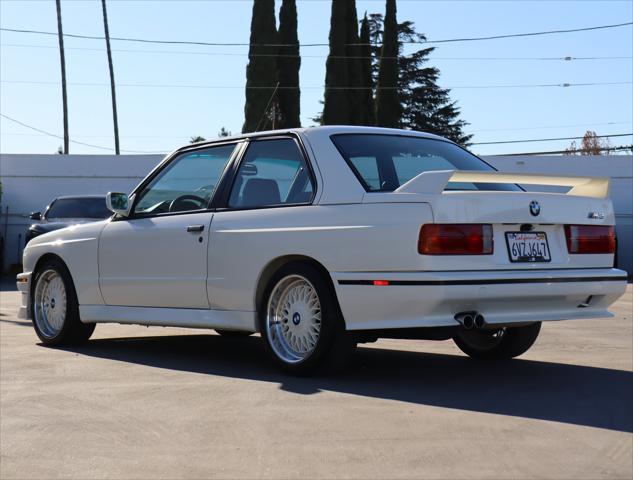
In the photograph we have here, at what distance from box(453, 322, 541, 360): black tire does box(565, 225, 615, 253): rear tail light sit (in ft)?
2.89

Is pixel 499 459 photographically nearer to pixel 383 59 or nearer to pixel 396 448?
pixel 396 448

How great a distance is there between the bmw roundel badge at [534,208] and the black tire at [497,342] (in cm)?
133

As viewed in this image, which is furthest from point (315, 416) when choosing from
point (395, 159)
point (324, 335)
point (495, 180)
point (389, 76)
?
point (389, 76)

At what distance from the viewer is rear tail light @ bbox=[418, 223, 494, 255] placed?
613cm

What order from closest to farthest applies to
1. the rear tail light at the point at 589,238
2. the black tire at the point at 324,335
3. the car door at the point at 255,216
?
the black tire at the point at 324,335 < the rear tail light at the point at 589,238 < the car door at the point at 255,216

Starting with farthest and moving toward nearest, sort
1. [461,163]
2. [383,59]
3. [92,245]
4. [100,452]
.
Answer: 1. [383,59]
2. [92,245]
3. [461,163]
4. [100,452]

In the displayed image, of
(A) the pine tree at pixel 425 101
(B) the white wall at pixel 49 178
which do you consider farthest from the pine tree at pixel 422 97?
(B) the white wall at pixel 49 178

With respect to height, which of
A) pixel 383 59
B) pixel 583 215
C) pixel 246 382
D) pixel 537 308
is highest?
pixel 383 59

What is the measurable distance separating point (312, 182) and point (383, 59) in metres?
44.8

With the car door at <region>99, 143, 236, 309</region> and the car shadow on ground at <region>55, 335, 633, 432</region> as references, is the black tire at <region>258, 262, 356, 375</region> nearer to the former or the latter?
the car shadow on ground at <region>55, 335, 633, 432</region>

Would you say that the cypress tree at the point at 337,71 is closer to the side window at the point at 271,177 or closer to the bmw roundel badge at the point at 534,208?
the side window at the point at 271,177

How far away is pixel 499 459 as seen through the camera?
4.59 metres

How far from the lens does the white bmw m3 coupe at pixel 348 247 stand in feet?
20.4

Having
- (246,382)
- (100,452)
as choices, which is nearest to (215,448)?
(100,452)
